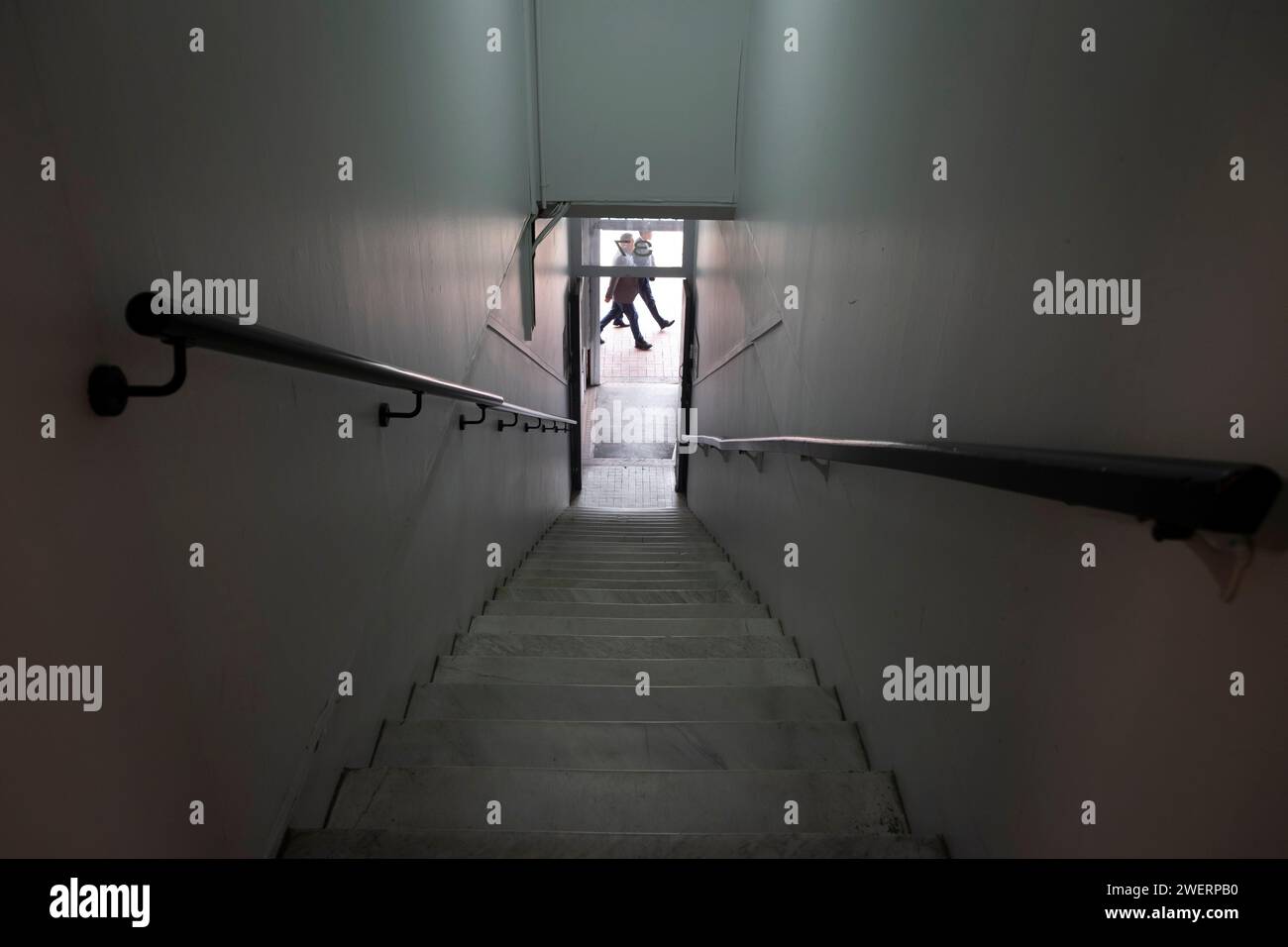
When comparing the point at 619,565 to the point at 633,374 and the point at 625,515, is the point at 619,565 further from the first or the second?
the point at 633,374

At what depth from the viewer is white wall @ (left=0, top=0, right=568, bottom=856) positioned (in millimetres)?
705

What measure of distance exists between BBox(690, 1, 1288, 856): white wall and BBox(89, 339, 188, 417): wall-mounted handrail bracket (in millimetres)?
1184

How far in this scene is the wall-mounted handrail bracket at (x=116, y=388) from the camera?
30.2 inches

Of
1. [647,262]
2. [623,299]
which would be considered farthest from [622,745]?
[623,299]

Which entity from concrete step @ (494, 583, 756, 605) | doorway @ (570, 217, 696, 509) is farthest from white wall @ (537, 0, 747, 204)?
doorway @ (570, 217, 696, 509)

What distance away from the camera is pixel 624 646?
8.39 feet

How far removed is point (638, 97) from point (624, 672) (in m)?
4.26

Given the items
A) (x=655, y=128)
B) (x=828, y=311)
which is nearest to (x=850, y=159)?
(x=828, y=311)

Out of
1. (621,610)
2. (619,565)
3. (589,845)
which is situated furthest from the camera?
(619,565)

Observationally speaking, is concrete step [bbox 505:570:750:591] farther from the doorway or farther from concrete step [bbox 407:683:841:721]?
the doorway

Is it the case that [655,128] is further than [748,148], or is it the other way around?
[655,128]

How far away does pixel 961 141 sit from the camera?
4.30ft
